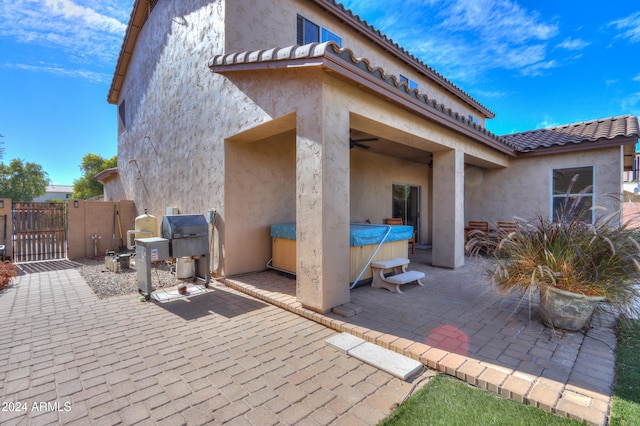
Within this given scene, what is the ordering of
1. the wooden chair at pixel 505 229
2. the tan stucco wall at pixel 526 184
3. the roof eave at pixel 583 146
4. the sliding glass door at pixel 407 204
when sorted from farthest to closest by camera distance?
the sliding glass door at pixel 407 204, the tan stucco wall at pixel 526 184, the roof eave at pixel 583 146, the wooden chair at pixel 505 229

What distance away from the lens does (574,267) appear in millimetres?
3414

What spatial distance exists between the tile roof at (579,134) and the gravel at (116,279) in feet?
35.1

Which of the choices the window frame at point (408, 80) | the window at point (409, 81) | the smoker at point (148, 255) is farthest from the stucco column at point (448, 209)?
the smoker at point (148, 255)

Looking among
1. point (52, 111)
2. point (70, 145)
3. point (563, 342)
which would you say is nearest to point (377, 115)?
point (563, 342)

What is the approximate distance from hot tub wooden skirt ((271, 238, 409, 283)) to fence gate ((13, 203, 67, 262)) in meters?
8.49

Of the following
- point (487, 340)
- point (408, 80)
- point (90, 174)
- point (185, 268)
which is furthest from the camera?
point (90, 174)

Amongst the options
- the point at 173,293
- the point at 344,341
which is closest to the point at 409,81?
the point at 344,341

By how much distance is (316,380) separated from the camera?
265 centimetres

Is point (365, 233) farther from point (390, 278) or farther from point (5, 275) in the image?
point (5, 275)

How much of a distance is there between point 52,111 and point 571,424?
38.9 meters

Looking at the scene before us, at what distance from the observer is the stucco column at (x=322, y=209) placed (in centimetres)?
402

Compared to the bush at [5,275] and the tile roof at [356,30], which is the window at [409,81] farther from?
the bush at [5,275]

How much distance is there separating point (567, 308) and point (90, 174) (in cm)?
4463

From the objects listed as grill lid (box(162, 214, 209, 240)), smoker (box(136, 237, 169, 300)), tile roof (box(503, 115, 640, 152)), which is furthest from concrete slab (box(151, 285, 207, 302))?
tile roof (box(503, 115, 640, 152))
